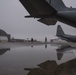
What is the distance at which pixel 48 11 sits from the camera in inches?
232

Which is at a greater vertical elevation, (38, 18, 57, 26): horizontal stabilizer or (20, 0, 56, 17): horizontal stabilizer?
(20, 0, 56, 17): horizontal stabilizer

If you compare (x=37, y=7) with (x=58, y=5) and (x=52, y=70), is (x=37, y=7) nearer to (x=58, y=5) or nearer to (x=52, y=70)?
(x=58, y=5)

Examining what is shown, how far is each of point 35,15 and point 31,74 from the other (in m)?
3.43

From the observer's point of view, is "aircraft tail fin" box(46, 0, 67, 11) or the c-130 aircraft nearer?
the c-130 aircraft

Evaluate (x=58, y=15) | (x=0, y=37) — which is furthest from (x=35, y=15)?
(x=0, y=37)

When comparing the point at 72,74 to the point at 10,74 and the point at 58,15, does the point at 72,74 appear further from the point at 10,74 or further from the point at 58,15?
the point at 58,15

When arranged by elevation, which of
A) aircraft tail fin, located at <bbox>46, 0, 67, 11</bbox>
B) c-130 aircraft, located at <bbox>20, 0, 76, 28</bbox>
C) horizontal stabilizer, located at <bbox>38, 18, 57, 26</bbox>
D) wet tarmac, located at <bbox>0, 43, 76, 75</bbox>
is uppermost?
aircraft tail fin, located at <bbox>46, 0, 67, 11</bbox>

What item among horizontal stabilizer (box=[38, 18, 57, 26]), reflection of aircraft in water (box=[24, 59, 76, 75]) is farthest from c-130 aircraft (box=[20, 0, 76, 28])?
reflection of aircraft in water (box=[24, 59, 76, 75])

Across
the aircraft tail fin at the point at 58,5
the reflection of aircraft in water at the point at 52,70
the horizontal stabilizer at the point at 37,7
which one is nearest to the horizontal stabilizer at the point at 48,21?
the aircraft tail fin at the point at 58,5

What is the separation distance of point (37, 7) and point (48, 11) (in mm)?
676

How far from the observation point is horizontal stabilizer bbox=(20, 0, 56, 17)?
519 centimetres

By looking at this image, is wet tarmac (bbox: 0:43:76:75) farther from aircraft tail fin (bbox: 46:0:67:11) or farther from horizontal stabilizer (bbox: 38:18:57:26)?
aircraft tail fin (bbox: 46:0:67:11)

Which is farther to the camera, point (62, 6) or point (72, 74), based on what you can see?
point (62, 6)

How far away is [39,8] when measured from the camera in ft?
18.0
